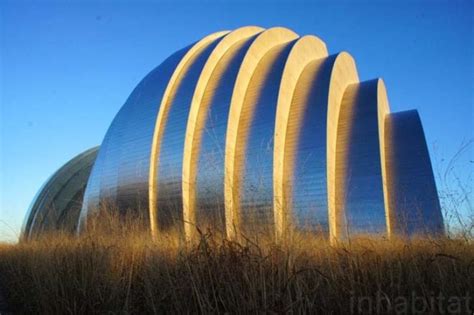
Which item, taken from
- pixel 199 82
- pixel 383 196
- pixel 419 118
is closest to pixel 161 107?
pixel 199 82

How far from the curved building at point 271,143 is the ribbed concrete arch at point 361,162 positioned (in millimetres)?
47

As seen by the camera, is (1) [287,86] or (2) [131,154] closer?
(1) [287,86]

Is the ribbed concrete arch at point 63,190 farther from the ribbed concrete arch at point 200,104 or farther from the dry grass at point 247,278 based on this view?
the dry grass at point 247,278

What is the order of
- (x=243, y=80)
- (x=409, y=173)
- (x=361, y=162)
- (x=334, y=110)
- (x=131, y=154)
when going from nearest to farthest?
(x=361, y=162)
(x=409, y=173)
(x=334, y=110)
(x=243, y=80)
(x=131, y=154)

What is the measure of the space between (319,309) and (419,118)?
740 inches

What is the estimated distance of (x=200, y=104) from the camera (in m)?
20.3

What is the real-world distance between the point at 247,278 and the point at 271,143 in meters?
12.7

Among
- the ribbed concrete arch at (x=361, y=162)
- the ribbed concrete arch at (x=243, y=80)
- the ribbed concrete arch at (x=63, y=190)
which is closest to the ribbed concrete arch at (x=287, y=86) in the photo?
the ribbed concrete arch at (x=243, y=80)

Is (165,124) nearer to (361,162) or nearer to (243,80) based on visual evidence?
(243,80)

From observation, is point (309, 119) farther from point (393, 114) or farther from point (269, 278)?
point (269, 278)

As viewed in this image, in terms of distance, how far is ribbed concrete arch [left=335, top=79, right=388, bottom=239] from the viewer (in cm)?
1656

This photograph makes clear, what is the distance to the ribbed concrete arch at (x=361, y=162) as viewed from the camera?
1656 centimetres

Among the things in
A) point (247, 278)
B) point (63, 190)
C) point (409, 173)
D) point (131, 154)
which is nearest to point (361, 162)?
point (409, 173)

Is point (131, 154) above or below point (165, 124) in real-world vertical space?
below
